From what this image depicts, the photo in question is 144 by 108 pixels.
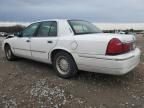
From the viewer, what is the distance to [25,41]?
7.00 meters

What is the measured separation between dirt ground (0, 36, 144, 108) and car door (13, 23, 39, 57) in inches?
27.8

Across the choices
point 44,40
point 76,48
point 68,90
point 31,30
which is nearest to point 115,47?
point 76,48

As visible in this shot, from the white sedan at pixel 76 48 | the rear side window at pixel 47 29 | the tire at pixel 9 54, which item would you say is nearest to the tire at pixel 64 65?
the white sedan at pixel 76 48

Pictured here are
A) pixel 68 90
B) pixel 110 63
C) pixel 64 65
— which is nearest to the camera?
pixel 110 63

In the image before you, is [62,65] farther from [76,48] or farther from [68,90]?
[68,90]

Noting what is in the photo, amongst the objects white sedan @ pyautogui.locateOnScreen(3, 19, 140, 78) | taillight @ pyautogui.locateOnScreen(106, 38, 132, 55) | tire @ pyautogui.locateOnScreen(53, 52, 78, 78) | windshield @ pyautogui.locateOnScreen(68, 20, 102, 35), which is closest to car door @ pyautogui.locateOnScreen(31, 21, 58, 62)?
white sedan @ pyautogui.locateOnScreen(3, 19, 140, 78)

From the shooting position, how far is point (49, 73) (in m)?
6.47

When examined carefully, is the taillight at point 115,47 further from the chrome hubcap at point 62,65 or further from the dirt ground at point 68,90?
the chrome hubcap at point 62,65

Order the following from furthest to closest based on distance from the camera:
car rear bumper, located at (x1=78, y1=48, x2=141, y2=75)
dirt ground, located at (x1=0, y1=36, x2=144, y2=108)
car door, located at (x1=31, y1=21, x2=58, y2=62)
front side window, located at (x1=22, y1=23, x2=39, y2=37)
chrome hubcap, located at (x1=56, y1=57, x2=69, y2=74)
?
front side window, located at (x1=22, y1=23, x2=39, y2=37) < car door, located at (x1=31, y1=21, x2=58, y2=62) < chrome hubcap, located at (x1=56, y1=57, x2=69, y2=74) < car rear bumper, located at (x1=78, y1=48, x2=141, y2=75) < dirt ground, located at (x1=0, y1=36, x2=144, y2=108)

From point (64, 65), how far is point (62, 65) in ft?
0.26

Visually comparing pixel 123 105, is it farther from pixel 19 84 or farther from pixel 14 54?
pixel 14 54

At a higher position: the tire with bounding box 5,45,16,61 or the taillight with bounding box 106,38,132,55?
the taillight with bounding box 106,38,132,55

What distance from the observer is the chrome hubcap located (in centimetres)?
577

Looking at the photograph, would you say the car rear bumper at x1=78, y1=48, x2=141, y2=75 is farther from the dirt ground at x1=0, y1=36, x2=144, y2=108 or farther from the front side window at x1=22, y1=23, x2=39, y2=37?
the front side window at x1=22, y1=23, x2=39, y2=37
